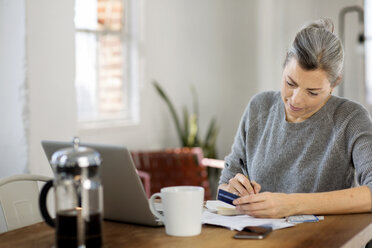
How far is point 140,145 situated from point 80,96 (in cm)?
67

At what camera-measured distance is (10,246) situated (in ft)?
4.57

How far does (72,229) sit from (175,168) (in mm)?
2435

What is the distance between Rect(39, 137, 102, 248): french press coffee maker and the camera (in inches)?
48.8

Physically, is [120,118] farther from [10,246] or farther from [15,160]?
[10,246]

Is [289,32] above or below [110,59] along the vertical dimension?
above

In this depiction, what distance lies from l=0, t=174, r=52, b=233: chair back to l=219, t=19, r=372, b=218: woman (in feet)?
2.21

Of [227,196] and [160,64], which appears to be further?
[160,64]

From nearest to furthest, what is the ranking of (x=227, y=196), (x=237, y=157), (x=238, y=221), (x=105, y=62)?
(x=238, y=221), (x=227, y=196), (x=237, y=157), (x=105, y=62)

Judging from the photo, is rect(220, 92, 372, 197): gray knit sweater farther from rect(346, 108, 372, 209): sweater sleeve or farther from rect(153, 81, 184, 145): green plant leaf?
rect(153, 81, 184, 145): green plant leaf

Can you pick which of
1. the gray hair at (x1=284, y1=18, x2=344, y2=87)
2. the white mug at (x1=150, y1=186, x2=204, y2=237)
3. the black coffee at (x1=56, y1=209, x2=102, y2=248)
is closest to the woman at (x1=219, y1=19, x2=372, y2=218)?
the gray hair at (x1=284, y1=18, x2=344, y2=87)

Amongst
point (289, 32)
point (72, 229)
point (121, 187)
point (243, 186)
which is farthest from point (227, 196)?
point (289, 32)

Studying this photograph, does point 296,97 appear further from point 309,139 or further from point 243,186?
point 243,186

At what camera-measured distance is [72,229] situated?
1.25 metres

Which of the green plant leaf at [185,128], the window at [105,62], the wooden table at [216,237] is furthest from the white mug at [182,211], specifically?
the green plant leaf at [185,128]
